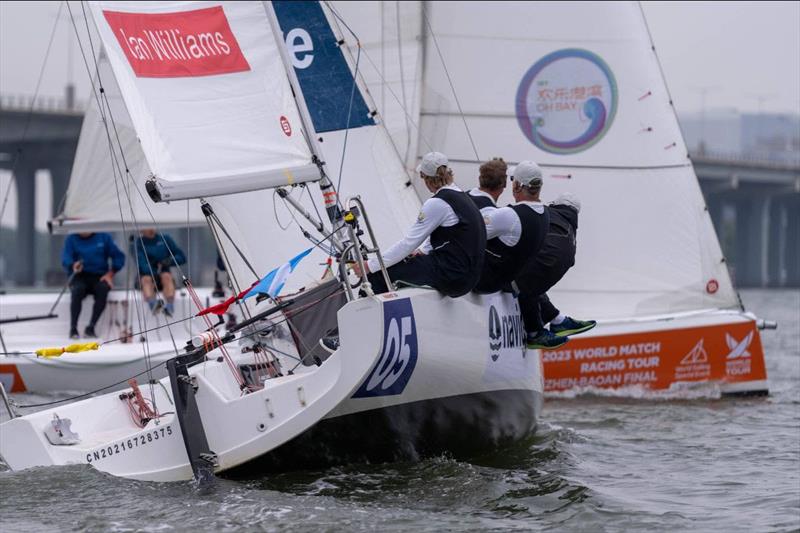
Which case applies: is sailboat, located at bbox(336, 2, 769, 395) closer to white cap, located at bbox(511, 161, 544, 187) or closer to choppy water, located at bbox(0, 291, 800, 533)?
choppy water, located at bbox(0, 291, 800, 533)

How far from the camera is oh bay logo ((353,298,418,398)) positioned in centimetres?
689

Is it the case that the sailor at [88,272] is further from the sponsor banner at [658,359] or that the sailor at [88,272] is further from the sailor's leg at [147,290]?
the sponsor banner at [658,359]

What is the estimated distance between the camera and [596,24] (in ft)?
43.5

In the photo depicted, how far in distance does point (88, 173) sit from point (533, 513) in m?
7.83

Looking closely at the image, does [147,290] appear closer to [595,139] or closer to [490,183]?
[595,139]

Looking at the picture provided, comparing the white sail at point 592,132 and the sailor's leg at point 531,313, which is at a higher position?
the white sail at point 592,132

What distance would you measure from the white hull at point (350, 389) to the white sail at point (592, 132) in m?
5.08

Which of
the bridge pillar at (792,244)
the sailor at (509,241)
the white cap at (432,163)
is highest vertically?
the white cap at (432,163)

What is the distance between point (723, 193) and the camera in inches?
2266

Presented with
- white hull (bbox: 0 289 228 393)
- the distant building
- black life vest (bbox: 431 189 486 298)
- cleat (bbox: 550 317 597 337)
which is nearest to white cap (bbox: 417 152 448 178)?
black life vest (bbox: 431 189 486 298)

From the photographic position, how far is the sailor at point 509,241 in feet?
25.3

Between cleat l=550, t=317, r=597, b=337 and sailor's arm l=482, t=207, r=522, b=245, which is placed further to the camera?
cleat l=550, t=317, r=597, b=337

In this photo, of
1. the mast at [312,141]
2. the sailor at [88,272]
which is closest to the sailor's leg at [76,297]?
the sailor at [88,272]

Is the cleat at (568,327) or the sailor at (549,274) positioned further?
the cleat at (568,327)
